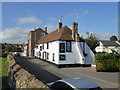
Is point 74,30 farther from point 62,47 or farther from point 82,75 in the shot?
point 82,75

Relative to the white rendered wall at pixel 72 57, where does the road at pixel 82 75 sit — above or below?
below

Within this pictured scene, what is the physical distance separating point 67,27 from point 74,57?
295 inches

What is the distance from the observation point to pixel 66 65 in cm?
2231

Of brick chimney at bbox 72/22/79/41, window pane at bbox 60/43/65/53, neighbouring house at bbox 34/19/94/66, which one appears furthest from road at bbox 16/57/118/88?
brick chimney at bbox 72/22/79/41

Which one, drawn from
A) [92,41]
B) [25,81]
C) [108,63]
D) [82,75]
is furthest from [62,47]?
[92,41]

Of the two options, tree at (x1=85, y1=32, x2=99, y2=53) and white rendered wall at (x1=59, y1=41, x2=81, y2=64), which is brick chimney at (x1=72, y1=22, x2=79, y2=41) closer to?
white rendered wall at (x1=59, y1=41, x2=81, y2=64)

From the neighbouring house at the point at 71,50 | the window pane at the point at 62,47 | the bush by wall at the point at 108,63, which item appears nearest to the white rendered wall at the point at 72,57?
the neighbouring house at the point at 71,50

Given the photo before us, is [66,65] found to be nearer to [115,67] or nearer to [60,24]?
[115,67]

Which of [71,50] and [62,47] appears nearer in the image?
[62,47]

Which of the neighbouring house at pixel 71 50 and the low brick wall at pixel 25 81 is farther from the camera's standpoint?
the neighbouring house at pixel 71 50

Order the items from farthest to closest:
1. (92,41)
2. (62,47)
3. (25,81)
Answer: (92,41), (62,47), (25,81)

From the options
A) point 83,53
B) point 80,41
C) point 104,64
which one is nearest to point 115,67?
point 104,64

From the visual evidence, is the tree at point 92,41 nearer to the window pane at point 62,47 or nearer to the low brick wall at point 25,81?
the window pane at point 62,47

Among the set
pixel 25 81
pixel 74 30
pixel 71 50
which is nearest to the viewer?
pixel 25 81
